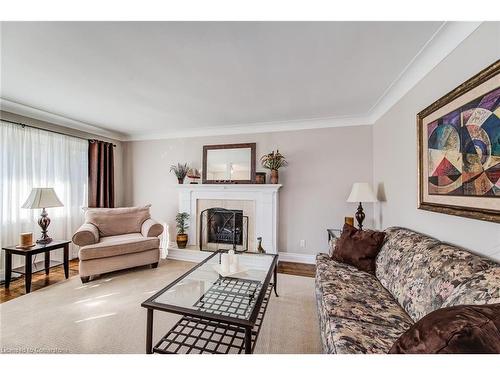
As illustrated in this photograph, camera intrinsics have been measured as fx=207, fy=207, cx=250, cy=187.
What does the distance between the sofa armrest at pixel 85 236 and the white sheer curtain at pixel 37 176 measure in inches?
36.0

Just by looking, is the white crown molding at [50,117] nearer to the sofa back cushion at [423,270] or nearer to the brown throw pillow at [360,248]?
the brown throw pillow at [360,248]

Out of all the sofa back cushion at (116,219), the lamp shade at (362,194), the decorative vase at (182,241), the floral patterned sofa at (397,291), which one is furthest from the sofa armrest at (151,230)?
the lamp shade at (362,194)

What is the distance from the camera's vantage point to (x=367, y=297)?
1.45m

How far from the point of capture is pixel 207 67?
1.90m

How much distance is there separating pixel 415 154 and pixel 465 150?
0.65 meters

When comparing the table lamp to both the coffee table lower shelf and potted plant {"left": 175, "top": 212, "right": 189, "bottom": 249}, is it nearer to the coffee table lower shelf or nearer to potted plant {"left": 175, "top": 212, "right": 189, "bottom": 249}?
potted plant {"left": 175, "top": 212, "right": 189, "bottom": 249}

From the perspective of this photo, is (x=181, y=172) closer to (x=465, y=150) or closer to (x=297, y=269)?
(x=297, y=269)

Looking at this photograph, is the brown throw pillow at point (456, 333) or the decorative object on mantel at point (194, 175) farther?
the decorative object on mantel at point (194, 175)

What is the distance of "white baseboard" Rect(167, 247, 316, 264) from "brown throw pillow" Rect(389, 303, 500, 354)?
2744 millimetres

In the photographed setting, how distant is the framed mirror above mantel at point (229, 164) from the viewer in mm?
3580

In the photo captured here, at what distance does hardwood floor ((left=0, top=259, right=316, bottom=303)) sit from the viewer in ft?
7.59
